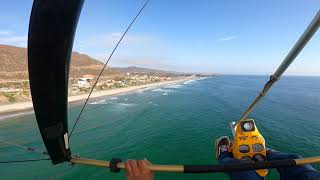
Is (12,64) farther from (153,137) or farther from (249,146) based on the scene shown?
(249,146)

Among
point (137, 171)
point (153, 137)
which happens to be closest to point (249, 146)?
point (137, 171)

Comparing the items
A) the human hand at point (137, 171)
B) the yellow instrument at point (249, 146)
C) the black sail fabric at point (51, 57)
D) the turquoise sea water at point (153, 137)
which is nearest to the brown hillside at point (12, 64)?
the turquoise sea water at point (153, 137)

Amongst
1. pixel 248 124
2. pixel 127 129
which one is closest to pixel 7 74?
pixel 127 129

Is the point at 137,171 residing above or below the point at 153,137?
above

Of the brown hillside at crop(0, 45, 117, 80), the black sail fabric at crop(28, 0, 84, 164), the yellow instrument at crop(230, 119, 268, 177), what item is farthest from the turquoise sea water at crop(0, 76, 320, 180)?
the brown hillside at crop(0, 45, 117, 80)

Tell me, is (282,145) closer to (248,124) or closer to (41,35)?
(248,124)

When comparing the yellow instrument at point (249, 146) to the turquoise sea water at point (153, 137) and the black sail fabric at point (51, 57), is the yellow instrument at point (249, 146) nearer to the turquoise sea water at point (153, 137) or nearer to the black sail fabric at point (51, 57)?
the black sail fabric at point (51, 57)
